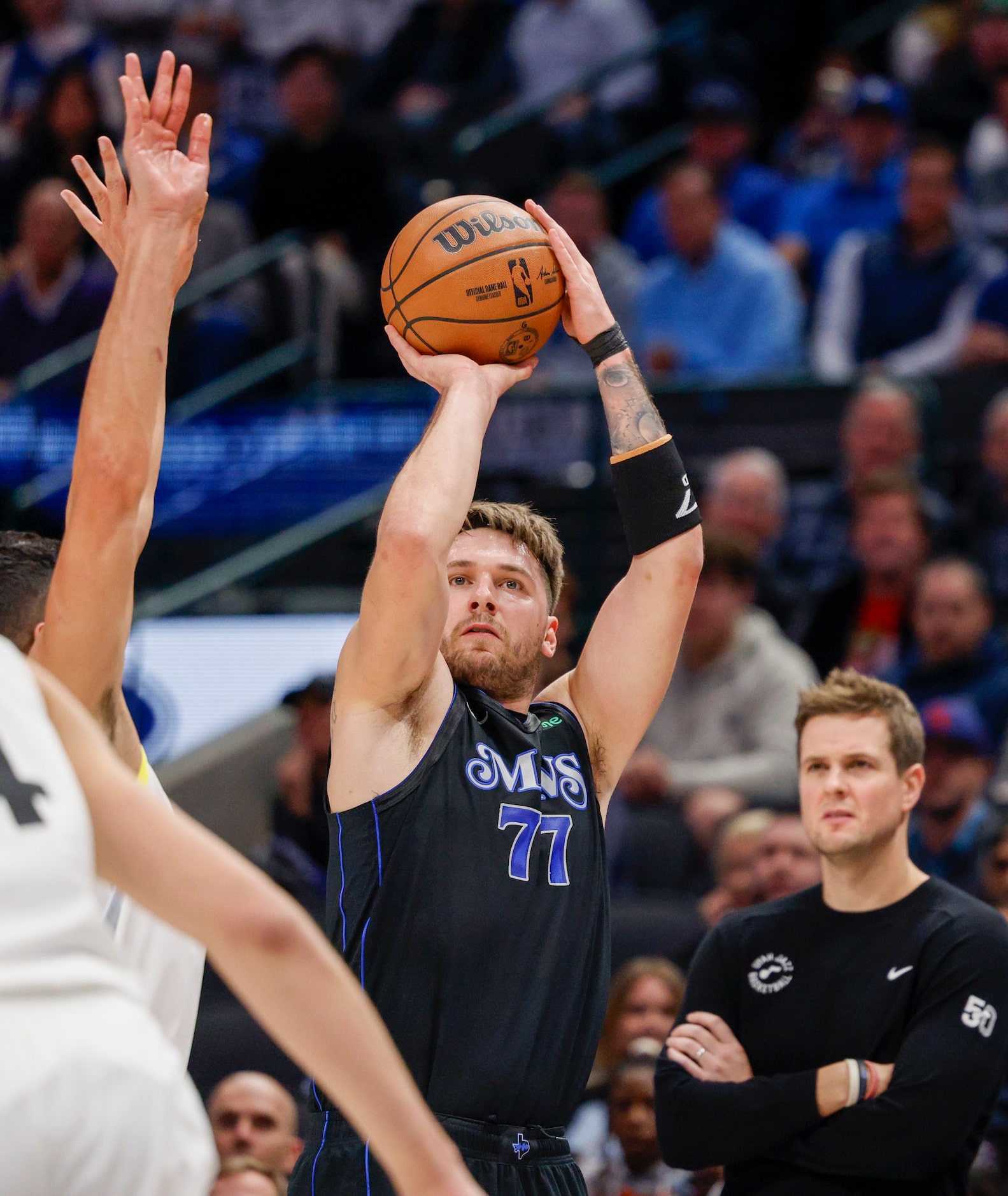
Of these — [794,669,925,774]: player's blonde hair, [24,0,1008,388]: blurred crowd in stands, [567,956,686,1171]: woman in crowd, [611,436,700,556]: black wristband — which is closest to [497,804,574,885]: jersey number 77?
[611,436,700,556]: black wristband

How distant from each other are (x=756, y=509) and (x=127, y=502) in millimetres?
6035

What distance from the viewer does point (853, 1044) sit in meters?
4.59

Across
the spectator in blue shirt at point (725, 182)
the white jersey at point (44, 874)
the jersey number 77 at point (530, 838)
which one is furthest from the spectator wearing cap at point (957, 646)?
the white jersey at point (44, 874)

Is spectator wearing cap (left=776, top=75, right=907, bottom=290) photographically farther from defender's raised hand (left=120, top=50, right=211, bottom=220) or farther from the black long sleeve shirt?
defender's raised hand (left=120, top=50, right=211, bottom=220)

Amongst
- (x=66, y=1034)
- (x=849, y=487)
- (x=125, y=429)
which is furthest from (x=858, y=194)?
(x=66, y=1034)

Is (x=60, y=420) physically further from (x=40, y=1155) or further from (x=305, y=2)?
(x=40, y=1155)

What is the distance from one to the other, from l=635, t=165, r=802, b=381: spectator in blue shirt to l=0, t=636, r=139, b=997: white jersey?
915 centimetres

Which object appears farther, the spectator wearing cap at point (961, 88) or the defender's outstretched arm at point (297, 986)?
the spectator wearing cap at point (961, 88)

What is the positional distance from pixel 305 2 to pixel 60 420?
23.3 feet

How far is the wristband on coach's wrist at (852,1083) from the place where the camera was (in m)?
4.43

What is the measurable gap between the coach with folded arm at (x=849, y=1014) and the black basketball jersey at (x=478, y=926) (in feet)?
2.35

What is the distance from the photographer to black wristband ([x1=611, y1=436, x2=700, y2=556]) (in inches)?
174

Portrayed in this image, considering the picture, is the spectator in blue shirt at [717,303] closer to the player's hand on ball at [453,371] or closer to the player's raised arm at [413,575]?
the player's hand on ball at [453,371]

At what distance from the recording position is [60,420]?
10047 millimetres
